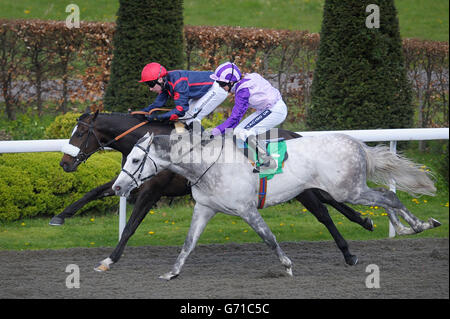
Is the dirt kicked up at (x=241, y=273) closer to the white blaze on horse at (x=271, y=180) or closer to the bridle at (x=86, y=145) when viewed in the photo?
the white blaze on horse at (x=271, y=180)

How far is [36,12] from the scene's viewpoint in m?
16.7

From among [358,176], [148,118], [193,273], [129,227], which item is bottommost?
[193,273]

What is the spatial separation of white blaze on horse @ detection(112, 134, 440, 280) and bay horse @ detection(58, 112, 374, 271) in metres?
0.46

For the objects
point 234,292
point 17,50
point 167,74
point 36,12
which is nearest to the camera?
point 234,292

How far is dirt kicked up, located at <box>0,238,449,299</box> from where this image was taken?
478cm

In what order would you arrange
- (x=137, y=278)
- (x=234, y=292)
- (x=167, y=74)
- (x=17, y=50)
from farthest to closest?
(x=17, y=50) → (x=167, y=74) → (x=137, y=278) → (x=234, y=292)

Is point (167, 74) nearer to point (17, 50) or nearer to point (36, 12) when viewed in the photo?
point (17, 50)

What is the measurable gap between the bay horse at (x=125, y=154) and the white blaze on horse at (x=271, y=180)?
46 cm

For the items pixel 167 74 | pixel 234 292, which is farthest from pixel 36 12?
pixel 234 292

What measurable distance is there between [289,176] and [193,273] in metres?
1.05

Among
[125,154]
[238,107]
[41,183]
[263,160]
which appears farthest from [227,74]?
[41,183]

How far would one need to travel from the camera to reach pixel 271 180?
5.21m

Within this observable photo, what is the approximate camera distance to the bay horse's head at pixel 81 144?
17.9 ft

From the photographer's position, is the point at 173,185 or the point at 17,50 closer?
the point at 173,185
